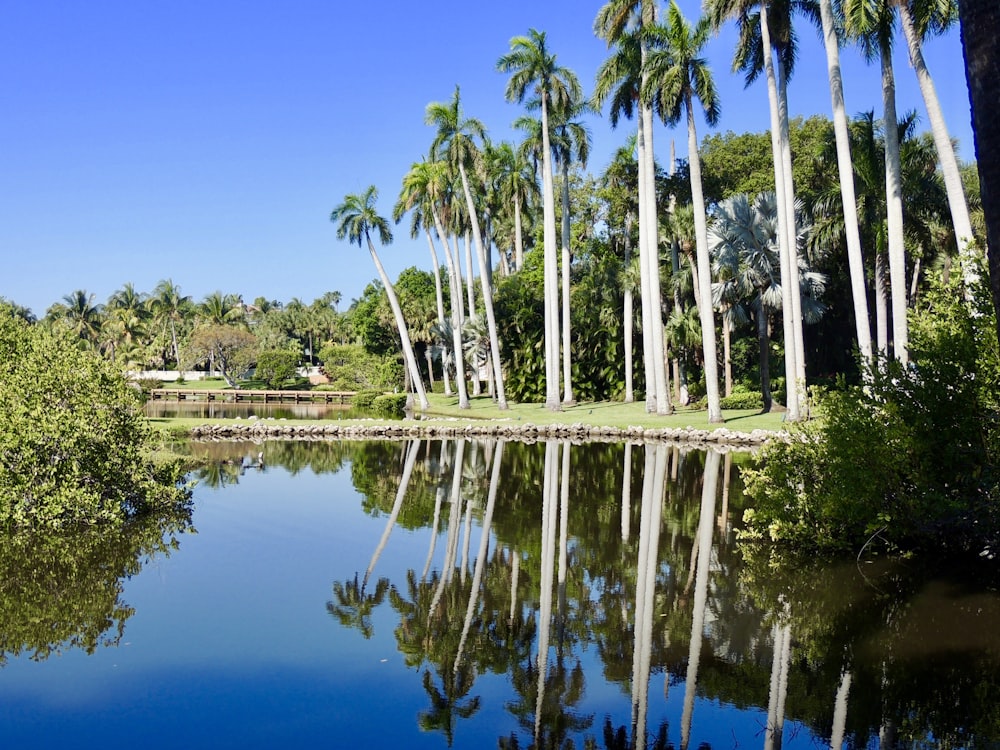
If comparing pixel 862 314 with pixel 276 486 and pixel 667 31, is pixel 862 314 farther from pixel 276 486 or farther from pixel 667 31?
pixel 276 486

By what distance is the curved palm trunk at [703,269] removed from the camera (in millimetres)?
32562

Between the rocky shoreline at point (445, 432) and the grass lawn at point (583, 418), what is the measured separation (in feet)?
2.87

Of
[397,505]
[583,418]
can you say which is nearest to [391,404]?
[583,418]

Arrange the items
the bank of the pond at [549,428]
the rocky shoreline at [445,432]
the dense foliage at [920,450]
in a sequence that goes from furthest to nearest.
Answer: the rocky shoreline at [445,432] < the bank of the pond at [549,428] < the dense foliage at [920,450]

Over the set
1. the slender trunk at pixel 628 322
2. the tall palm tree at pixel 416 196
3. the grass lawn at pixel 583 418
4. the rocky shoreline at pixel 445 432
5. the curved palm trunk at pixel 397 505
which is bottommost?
the curved palm trunk at pixel 397 505

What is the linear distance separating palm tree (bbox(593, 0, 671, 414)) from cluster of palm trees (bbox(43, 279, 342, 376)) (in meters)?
54.0

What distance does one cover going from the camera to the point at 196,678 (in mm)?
8367

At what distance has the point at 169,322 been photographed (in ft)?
342

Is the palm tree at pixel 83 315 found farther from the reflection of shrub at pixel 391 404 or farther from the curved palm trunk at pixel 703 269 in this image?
the curved palm trunk at pixel 703 269

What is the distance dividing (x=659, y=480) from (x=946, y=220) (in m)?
18.7

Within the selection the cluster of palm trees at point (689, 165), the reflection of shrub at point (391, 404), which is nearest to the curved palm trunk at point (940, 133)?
the cluster of palm trees at point (689, 165)

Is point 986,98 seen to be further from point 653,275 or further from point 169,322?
point 169,322

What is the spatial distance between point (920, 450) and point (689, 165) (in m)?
29.6

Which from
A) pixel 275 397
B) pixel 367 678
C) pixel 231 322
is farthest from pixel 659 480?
pixel 231 322
